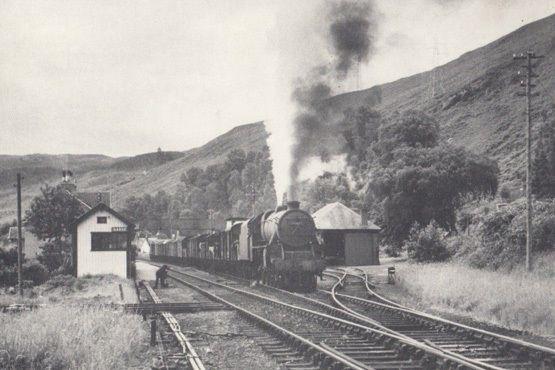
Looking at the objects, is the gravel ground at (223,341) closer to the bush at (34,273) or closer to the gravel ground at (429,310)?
the gravel ground at (429,310)

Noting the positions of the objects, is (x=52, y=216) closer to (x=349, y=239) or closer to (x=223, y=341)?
(x=349, y=239)

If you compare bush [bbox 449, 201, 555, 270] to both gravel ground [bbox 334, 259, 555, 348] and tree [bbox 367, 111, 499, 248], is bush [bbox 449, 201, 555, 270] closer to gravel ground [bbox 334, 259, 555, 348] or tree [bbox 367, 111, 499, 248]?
gravel ground [bbox 334, 259, 555, 348]

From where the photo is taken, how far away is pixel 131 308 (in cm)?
1602

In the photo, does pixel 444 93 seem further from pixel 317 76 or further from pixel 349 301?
pixel 349 301

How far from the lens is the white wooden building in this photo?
3155cm

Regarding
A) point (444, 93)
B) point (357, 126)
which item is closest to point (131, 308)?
point (357, 126)

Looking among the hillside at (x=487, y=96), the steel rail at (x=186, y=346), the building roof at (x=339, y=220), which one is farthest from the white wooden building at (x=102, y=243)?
the hillside at (x=487, y=96)

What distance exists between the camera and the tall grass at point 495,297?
43.3 ft

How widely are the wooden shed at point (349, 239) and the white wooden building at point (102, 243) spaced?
1675 centimetres

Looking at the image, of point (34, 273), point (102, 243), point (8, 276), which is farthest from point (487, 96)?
point (8, 276)

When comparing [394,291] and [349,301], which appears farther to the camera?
[394,291]

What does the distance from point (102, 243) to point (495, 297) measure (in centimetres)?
2165

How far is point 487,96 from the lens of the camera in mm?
106438

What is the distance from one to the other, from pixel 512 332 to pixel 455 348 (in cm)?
241
